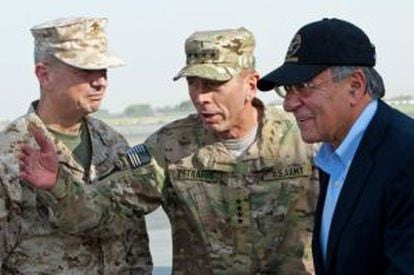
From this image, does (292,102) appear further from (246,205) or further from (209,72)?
(246,205)

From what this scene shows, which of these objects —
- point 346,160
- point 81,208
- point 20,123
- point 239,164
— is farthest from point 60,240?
point 346,160

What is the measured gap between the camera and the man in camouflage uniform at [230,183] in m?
4.03

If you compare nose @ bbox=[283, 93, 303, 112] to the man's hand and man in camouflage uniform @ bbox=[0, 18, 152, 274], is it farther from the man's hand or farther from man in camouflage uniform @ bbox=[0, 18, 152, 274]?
man in camouflage uniform @ bbox=[0, 18, 152, 274]

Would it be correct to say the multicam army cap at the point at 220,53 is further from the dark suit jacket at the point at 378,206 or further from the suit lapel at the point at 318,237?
the dark suit jacket at the point at 378,206

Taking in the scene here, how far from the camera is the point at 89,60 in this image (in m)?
4.19

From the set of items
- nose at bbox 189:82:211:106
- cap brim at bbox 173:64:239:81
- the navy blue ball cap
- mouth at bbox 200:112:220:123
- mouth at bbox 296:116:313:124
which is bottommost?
mouth at bbox 200:112:220:123

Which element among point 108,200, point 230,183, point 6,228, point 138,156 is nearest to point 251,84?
point 230,183

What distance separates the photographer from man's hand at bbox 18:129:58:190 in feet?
12.3

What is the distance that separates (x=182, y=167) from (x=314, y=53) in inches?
48.2

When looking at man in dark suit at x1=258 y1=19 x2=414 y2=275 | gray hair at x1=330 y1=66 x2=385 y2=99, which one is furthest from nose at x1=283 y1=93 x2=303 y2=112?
gray hair at x1=330 y1=66 x2=385 y2=99

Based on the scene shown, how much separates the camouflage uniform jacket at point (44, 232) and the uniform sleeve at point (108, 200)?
21 millimetres

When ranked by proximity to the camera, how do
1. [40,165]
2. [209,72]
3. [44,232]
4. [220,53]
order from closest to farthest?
[40,165] < [209,72] < [220,53] < [44,232]

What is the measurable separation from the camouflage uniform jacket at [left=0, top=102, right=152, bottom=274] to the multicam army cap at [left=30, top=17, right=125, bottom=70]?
29 cm

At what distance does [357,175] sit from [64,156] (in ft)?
5.40
